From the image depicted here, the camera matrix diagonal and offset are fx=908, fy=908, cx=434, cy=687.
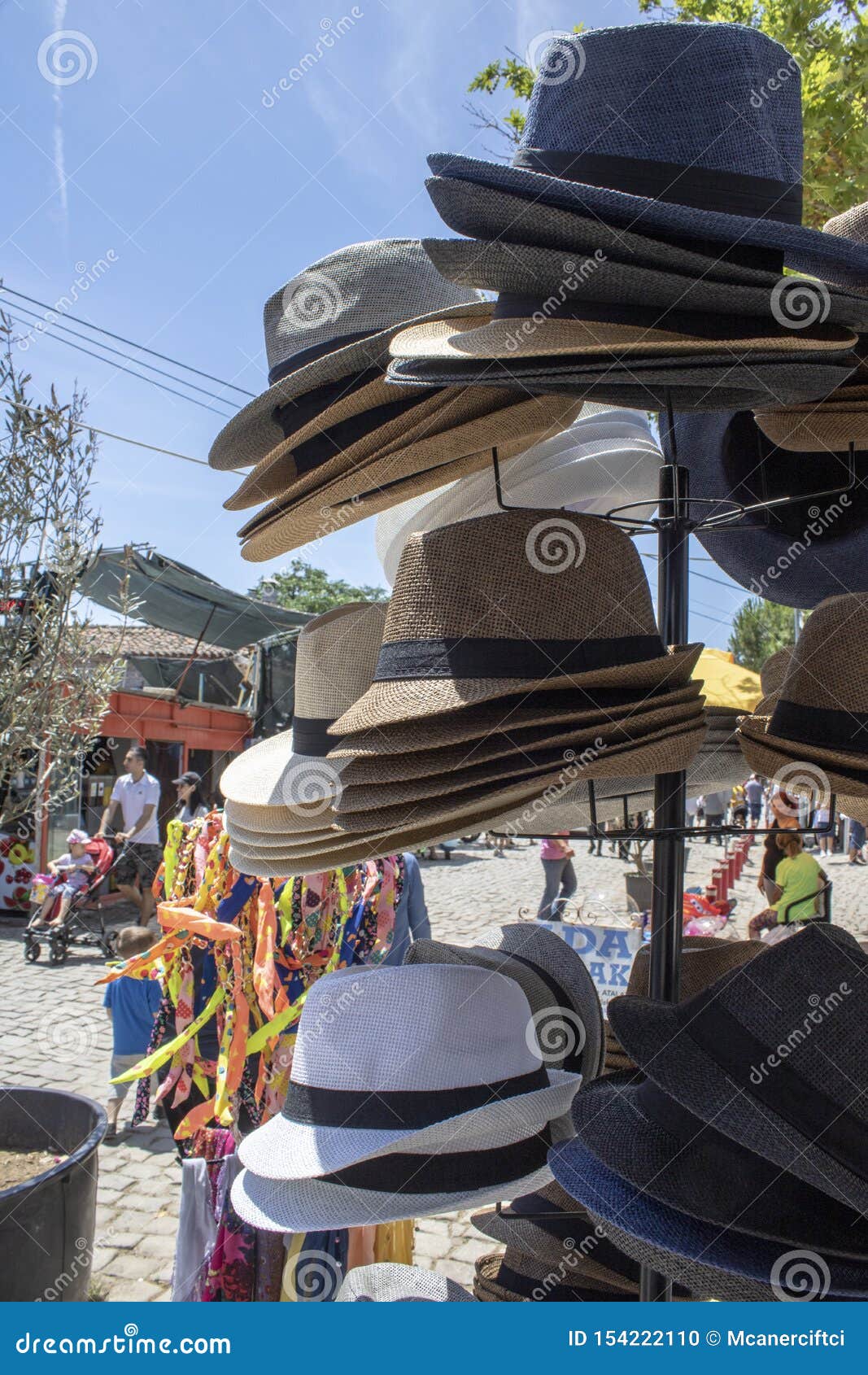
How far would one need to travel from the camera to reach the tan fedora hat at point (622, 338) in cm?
113

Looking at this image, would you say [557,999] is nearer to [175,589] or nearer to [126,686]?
[175,589]

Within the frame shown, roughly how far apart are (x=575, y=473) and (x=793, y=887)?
5.06 m

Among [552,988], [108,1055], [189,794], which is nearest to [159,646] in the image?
[189,794]

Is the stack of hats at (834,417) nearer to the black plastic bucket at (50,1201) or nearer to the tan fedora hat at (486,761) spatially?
the tan fedora hat at (486,761)

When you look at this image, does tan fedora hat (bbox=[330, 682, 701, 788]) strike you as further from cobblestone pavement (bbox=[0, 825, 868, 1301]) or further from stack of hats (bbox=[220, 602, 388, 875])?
cobblestone pavement (bbox=[0, 825, 868, 1301])

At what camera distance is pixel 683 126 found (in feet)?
4.14

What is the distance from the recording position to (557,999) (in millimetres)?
1797

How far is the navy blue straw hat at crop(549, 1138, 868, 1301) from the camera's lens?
1.05 meters

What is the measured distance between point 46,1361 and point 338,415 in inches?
60.5
